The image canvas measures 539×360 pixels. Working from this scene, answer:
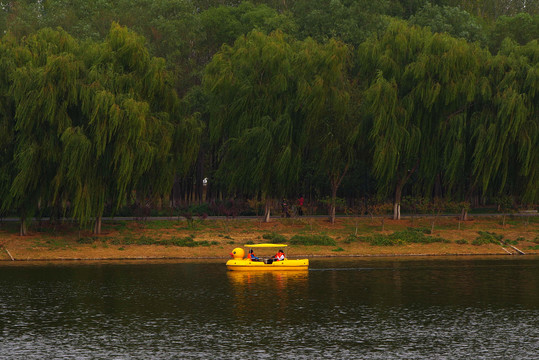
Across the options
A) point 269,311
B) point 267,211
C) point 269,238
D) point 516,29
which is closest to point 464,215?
point 267,211

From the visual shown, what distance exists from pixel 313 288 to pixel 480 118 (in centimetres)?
3003

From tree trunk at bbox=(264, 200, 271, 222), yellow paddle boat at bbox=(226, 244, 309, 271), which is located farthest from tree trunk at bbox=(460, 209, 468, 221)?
yellow paddle boat at bbox=(226, 244, 309, 271)

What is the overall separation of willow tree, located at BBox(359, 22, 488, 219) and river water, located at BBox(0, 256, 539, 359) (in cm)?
A: 1471

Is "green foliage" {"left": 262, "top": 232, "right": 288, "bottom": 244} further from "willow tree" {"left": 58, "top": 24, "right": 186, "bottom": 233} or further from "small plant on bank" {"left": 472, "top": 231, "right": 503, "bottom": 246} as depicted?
"small plant on bank" {"left": 472, "top": 231, "right": 503, "bottom": 246}

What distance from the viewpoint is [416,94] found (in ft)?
225

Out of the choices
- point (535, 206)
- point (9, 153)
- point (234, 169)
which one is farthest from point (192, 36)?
point (535, 206)

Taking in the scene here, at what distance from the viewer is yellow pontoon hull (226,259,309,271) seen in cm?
5362

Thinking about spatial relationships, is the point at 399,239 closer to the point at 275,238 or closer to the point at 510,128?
the point at 275,238

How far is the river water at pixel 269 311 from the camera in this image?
101ft

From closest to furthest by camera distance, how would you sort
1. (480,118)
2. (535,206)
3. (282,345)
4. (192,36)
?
1. (282,345)
2. (480,118)
3. (535,206)
4. (192,36)

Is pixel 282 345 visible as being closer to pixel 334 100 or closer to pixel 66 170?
pixel 66 170

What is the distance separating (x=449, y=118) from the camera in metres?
69.6

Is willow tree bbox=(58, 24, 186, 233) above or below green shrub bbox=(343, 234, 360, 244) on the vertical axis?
above

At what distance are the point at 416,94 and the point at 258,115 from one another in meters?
13.9
